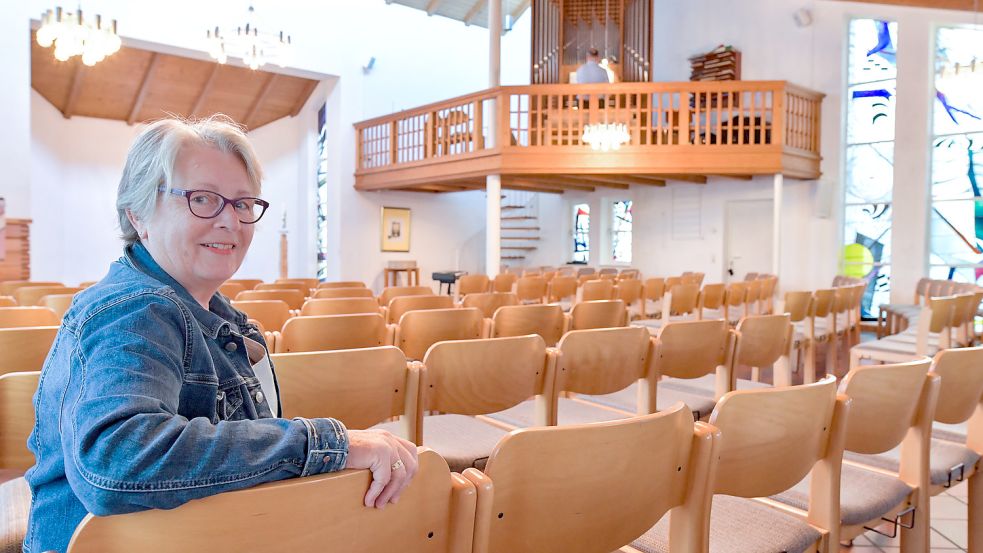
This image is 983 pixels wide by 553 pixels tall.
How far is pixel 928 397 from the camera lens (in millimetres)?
2027

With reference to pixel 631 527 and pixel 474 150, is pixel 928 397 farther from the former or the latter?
pixel 474 150

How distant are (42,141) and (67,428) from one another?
13.9 meters

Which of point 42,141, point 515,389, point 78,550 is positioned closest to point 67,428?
point 78,550

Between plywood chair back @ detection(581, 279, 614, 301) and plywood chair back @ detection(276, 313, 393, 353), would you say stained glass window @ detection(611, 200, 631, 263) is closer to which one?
plywood chair back @ detection(581, 279, 614, 301)

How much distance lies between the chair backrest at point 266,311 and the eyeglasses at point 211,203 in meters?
2.72

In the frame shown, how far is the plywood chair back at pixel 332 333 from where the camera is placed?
3106 millimetres

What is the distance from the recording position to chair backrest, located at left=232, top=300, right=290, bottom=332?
3.88m

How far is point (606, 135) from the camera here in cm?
956

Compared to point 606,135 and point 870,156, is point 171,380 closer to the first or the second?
point 606,135

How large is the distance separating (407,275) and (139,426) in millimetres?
13282

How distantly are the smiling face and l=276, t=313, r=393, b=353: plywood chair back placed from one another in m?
1.87

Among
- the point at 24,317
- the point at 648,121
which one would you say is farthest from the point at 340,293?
the point at 648,121

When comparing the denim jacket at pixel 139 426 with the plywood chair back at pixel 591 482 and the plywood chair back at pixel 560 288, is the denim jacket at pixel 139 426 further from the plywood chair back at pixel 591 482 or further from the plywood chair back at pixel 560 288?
the plywood chair back at pixel 560 288

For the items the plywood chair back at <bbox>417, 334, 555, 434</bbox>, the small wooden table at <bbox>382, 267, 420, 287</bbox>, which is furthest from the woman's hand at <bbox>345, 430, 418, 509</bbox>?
the small wooden table at <bbox>382, 267, 420, 287</bbox>
